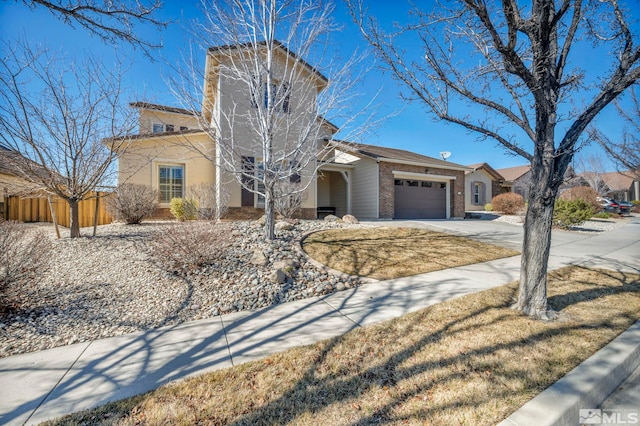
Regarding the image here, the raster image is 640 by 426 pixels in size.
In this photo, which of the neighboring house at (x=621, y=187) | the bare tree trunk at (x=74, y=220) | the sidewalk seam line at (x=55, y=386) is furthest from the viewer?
the neighboring house at (x=621, y=187)

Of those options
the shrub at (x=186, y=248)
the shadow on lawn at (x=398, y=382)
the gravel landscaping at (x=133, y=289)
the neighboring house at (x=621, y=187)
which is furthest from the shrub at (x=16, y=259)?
the neighboring house at (x=621, y=187)

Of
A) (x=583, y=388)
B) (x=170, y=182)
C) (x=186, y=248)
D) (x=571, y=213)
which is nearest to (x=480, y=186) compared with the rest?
(x=571, y=213)

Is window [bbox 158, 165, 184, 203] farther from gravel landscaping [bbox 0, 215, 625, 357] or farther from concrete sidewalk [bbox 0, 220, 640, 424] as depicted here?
concrete sidewalk [bbox 0, 220, 640, 424]

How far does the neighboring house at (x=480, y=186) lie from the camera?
23688 mm

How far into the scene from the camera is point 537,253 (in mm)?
3592

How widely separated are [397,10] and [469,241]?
7.09m

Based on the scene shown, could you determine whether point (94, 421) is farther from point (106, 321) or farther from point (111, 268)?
point (111, 268)

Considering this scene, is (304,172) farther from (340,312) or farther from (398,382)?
(398,382)

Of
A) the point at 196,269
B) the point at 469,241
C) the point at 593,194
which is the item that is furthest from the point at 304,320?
the point at 593,194

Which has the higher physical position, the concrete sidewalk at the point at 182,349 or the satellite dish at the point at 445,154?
the satellite dish at the point at 445,154

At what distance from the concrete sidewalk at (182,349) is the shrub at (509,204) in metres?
17.4

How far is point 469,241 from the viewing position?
8719 millimetres

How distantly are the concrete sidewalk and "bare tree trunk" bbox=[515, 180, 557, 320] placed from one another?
0.96m

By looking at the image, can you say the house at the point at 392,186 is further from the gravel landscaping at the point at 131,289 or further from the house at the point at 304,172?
the gravel landscaping at the point at 131,289
